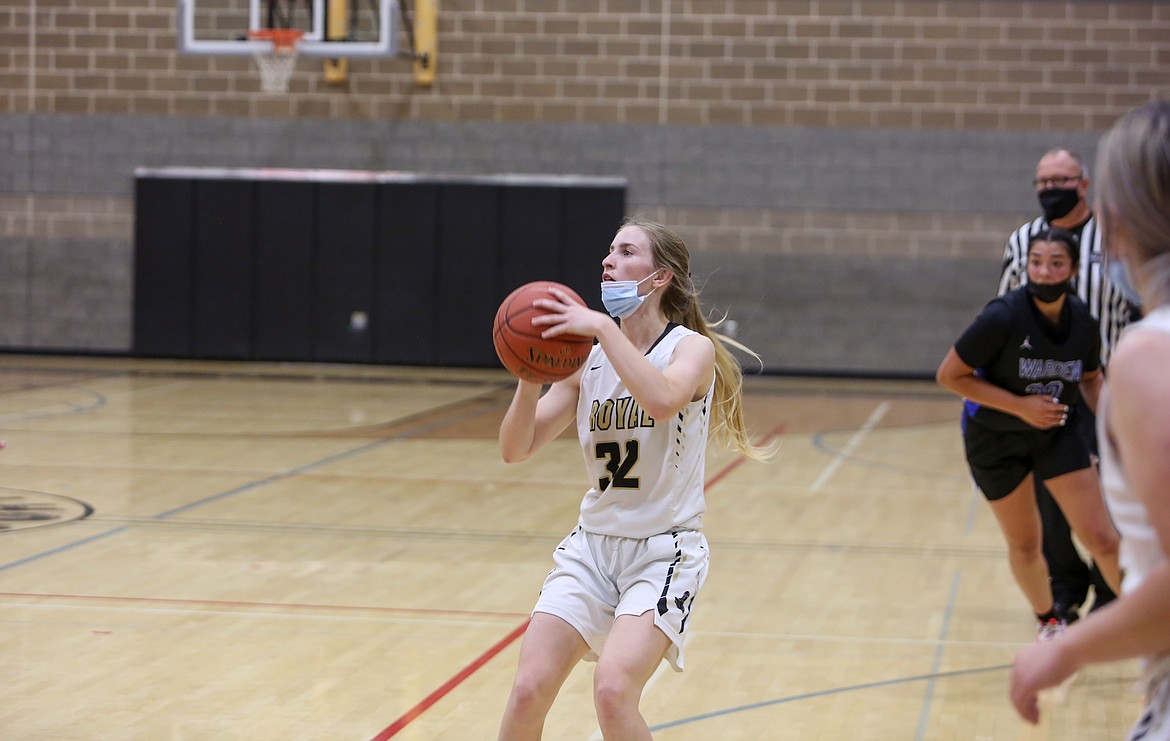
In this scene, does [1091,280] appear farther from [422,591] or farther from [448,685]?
[422,591]

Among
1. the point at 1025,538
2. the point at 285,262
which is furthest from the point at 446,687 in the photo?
the point at 285,262

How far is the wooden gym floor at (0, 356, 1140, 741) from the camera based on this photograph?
4.25m

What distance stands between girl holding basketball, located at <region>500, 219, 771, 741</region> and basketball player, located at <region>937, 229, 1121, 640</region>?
5.59ft

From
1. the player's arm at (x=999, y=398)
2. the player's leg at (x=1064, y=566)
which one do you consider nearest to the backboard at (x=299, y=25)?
the player's leg at (x=1064, y=566)

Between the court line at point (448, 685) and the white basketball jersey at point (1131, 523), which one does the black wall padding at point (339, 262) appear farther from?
the white basketball jersey at point (1131, 523)

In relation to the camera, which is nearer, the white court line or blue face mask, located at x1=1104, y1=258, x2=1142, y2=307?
blue face mask, located at x1=1104, y1=258, x2=1142, y2=307

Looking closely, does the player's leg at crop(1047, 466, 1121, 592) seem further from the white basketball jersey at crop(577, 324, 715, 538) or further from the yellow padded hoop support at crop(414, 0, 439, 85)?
the yellow padded hoop support at crop(414, 0, 439, 85)

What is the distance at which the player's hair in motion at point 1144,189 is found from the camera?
1.57 m

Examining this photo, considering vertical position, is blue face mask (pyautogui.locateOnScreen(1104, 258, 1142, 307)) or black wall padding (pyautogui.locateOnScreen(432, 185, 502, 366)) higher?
blue face mask (pyautogui.locateOnScreen(1104, 258, 1142, 307))

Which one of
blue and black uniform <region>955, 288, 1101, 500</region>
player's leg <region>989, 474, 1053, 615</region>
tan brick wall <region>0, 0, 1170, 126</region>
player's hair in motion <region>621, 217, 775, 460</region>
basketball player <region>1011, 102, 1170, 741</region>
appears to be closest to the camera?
basketball player <region>1011, 102, 1170, 741</region>

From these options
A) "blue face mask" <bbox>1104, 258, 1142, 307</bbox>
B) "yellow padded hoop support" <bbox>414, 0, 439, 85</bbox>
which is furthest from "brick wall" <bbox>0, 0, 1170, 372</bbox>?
"blue face mask" <bbox>1104, 258, 1142, 307</bbox>

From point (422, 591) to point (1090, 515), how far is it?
270 centimetres

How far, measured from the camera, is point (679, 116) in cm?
1608

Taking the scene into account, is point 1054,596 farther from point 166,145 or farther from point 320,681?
point 166,145
